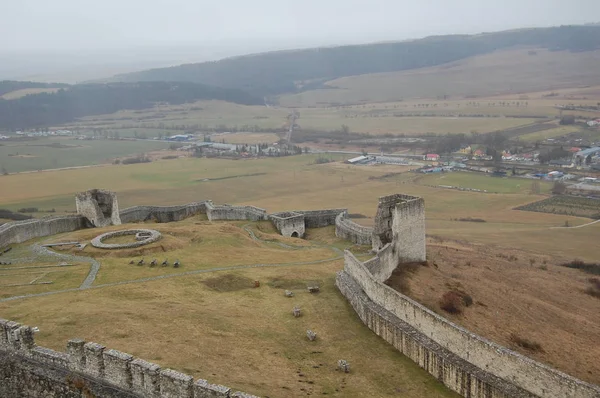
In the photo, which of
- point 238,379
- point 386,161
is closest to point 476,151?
point 386,161

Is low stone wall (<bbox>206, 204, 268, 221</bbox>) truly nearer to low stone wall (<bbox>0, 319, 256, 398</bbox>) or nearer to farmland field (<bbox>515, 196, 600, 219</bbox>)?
low stone wall (<bbox>0, 319, 256, 398</bbox>)

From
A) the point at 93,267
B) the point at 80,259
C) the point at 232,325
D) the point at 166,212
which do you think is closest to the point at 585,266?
the point at 166,212

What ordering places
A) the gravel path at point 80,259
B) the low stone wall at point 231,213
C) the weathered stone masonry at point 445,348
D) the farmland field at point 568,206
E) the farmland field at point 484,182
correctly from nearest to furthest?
the weathered stone masonry at point 445,348, the gravel path at point 80,259, the low stone wall at point 231,213, the farmland field at point 568,206, the farmland field at point 484,182

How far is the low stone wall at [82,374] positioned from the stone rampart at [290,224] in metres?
40.7

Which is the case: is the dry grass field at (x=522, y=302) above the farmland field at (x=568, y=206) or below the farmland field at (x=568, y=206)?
above

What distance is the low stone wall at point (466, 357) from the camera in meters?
24.7

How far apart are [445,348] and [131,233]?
31.2 metres

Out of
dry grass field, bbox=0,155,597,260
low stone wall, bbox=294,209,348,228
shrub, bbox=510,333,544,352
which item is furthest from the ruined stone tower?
shrub, bbox=510,333,544,352

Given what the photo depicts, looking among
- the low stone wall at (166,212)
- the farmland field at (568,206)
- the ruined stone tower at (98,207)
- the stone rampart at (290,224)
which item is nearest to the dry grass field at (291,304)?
the stone rampart at (290,224)

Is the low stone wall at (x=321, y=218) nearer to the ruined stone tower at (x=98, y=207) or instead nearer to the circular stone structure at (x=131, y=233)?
the ruined stone tower at (x=98, y=207)

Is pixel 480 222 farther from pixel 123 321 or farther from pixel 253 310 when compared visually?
pixel 123 321

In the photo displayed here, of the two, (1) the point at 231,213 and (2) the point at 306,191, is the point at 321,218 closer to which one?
(1) the point at 231,213

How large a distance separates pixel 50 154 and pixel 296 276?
134 m

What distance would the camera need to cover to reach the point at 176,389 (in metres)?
21.8
